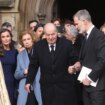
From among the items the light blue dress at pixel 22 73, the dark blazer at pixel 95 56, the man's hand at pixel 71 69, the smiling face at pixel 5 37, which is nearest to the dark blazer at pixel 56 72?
the man's hand at pixel 71 69

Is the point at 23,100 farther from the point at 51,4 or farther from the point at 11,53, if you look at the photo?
the point at 51,4

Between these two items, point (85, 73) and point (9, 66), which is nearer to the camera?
point (85, 73)

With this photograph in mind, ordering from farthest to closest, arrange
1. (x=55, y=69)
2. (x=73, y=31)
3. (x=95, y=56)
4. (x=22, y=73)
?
(x=73, y=31)
(x=22, y=73)
(x=55, y=69)
(x=95, y=56)

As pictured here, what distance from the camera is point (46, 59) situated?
7.57 meters

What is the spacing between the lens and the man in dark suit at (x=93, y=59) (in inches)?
273

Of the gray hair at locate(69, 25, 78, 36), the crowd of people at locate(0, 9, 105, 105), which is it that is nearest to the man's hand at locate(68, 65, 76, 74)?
the crowd of people at locate(0, 9, 105, 105)

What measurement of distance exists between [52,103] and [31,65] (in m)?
0.57

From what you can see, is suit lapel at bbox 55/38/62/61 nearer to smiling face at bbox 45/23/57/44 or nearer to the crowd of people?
the crowd of people

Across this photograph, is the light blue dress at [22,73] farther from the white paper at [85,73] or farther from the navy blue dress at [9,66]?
the white paper at [85,73]

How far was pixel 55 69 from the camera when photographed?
7547 millimetres

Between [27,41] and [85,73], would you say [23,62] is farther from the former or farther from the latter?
[85,73]

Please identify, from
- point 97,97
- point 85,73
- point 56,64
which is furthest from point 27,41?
point 97,97

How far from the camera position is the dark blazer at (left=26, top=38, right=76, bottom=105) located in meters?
7.57

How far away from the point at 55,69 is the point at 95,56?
709 millimetres
